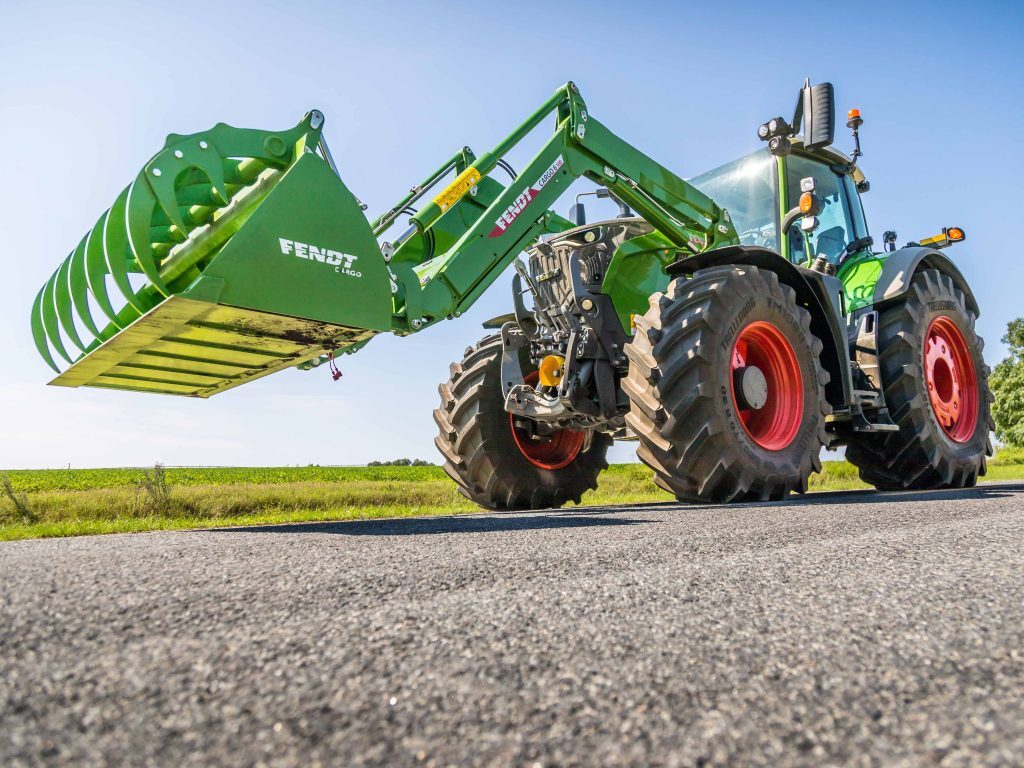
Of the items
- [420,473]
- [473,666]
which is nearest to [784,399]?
[473,666]

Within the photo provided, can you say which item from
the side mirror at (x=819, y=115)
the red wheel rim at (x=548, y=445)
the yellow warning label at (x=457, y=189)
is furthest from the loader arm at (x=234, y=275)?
the side mirror at (x=819, y=115)

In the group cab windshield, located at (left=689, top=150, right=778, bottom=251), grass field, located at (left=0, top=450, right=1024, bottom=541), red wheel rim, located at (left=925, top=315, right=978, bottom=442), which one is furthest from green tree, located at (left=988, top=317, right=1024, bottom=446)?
cab windshield, located at (left=689, top=150, right=778, bottom=251)

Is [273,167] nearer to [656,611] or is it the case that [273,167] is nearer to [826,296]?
[656,611]

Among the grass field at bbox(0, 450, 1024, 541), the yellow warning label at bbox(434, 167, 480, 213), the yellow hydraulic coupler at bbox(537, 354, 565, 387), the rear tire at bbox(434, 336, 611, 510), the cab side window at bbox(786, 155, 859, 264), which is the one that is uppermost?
the cab side window at bbox(786, 155, 859, 264)

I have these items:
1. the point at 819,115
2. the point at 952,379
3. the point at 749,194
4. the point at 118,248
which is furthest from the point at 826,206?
the point at 118,248

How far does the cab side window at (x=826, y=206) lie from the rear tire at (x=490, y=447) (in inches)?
115

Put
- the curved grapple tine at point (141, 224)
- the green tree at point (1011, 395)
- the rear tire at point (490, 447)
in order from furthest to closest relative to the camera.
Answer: the green tree at point (1011, 395) → the rear tire at point (490, 447) → the curved grapple tine at point (141, 224)

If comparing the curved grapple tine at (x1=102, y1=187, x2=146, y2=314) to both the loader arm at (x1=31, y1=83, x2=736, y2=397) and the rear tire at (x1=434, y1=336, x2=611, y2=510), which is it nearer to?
the loader arm at (x1=31, y1=83, x2=736, y2=397)

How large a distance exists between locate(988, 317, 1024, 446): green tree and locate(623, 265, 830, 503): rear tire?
22296 mm

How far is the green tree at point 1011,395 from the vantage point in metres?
23.8

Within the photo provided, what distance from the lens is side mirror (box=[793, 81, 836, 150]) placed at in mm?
5180

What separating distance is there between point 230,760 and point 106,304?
3504 mm

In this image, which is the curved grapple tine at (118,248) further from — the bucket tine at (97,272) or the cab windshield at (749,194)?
the cab windshield at (749,194)

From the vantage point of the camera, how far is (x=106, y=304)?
151 inches
